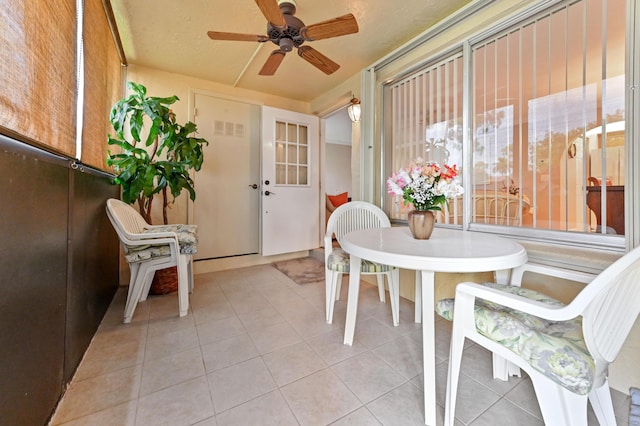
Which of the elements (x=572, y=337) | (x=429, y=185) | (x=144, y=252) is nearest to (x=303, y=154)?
(x=144, y=252)

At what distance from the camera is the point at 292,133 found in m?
3.65

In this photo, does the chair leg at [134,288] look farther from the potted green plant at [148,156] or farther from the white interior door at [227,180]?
the white interior door at [227,180]

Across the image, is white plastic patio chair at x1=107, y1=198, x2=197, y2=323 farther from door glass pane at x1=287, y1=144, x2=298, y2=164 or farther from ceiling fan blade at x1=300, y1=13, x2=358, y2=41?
door glass pane at x1=287, y1=144, x2=298, y2=164

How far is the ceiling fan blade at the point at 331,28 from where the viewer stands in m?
1.60

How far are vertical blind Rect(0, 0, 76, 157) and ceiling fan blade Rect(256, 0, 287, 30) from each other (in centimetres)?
96

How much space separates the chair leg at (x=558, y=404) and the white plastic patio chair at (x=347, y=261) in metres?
0.85

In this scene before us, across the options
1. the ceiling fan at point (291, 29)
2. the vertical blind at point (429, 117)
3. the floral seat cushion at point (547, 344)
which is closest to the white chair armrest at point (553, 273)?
the floral seat cushion at point (547, 344)

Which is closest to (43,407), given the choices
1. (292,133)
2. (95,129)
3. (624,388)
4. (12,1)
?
(12,1)

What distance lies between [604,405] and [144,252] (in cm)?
263

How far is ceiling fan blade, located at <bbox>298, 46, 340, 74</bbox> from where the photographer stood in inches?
76.7

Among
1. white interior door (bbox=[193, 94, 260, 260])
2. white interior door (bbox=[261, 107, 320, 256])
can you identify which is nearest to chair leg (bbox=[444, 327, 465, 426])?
white interior door (bbox=[261, 107, 320, 256])

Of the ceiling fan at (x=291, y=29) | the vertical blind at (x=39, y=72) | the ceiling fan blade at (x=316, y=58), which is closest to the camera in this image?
the vertical blind at (x=39, y=72)

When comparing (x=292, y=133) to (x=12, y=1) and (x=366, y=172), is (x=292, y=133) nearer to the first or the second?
(x=366, y=172)

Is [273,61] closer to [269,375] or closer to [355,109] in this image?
[355,109]
